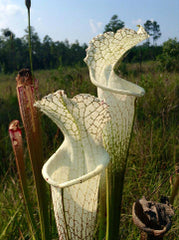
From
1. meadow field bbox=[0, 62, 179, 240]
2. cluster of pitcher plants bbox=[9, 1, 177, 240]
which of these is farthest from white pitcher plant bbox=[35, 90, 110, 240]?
meadow field bbox=[0, 62, 179, 240]

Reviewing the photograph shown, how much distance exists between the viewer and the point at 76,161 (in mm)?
841

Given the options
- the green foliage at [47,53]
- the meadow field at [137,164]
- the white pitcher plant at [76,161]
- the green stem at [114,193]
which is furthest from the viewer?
the green foliage at [47,53]

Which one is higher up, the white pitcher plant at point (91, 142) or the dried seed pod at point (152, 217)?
the white pitcher plant at point (91, 142)

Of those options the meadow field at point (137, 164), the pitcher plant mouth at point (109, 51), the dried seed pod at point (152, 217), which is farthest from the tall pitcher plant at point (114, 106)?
the meadow field at point (137, 164)

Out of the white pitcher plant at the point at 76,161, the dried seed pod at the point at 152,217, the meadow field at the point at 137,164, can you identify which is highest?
the white pitcher plant at the point at 76,161

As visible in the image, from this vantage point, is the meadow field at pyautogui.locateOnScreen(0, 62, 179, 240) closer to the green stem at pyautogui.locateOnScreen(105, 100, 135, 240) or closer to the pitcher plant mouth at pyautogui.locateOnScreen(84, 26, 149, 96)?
the green stem at pyautogui.locateOnScreen(105, 100, 135, 240)

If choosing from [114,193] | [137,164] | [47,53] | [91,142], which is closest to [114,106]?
[91,142]

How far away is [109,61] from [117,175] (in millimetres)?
549

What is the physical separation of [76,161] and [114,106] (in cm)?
30

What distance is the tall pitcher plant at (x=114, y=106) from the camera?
96cm

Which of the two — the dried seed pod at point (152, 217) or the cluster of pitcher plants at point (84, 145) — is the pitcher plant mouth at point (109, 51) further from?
the dried seed pod at point (152, 217)

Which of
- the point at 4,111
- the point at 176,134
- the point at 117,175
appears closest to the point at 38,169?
the point at 117,175

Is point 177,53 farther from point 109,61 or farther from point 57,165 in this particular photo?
point 57,165

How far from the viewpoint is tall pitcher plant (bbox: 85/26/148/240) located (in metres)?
0.96
